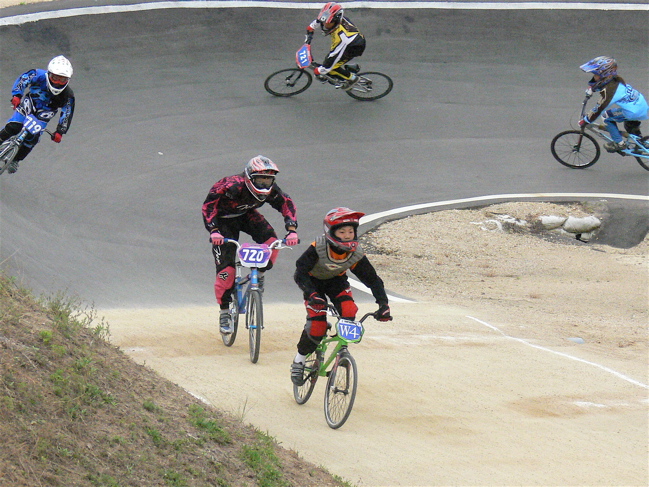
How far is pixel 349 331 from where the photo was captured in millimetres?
6867

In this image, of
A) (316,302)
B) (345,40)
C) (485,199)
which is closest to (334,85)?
(345,40)

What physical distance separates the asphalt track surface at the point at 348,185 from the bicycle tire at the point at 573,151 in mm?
234

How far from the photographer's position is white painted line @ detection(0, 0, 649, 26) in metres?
17.9

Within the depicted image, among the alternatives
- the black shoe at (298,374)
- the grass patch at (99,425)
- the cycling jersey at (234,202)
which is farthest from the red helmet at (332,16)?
the grass patch at (99,425)

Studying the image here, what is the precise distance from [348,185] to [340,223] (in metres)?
8.30

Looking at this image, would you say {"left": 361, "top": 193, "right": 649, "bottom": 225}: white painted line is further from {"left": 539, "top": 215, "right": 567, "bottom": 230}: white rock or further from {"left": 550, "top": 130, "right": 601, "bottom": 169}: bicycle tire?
{"left": 550, "top": 130, "right": 601, "bottom": 169}: bicycle tire

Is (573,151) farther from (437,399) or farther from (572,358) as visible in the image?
(437,399)

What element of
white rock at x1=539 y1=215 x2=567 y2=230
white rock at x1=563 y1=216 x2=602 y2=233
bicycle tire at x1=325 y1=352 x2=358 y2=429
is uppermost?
bicycle tire at x1=325 y1=352 x2=358 y2=429

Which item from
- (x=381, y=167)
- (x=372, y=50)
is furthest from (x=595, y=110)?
(x=372, y=50)

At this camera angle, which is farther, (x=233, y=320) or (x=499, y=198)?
(x=499, y=198)

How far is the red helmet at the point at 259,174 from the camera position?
8492 mm

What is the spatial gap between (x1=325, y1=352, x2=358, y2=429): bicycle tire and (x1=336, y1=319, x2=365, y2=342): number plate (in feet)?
0.49

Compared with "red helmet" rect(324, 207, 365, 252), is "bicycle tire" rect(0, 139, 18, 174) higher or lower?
lower

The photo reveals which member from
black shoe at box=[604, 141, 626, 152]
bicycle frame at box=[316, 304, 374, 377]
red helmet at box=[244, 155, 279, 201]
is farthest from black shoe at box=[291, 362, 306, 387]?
black shoe at box=[604, 141, 626, 152]
